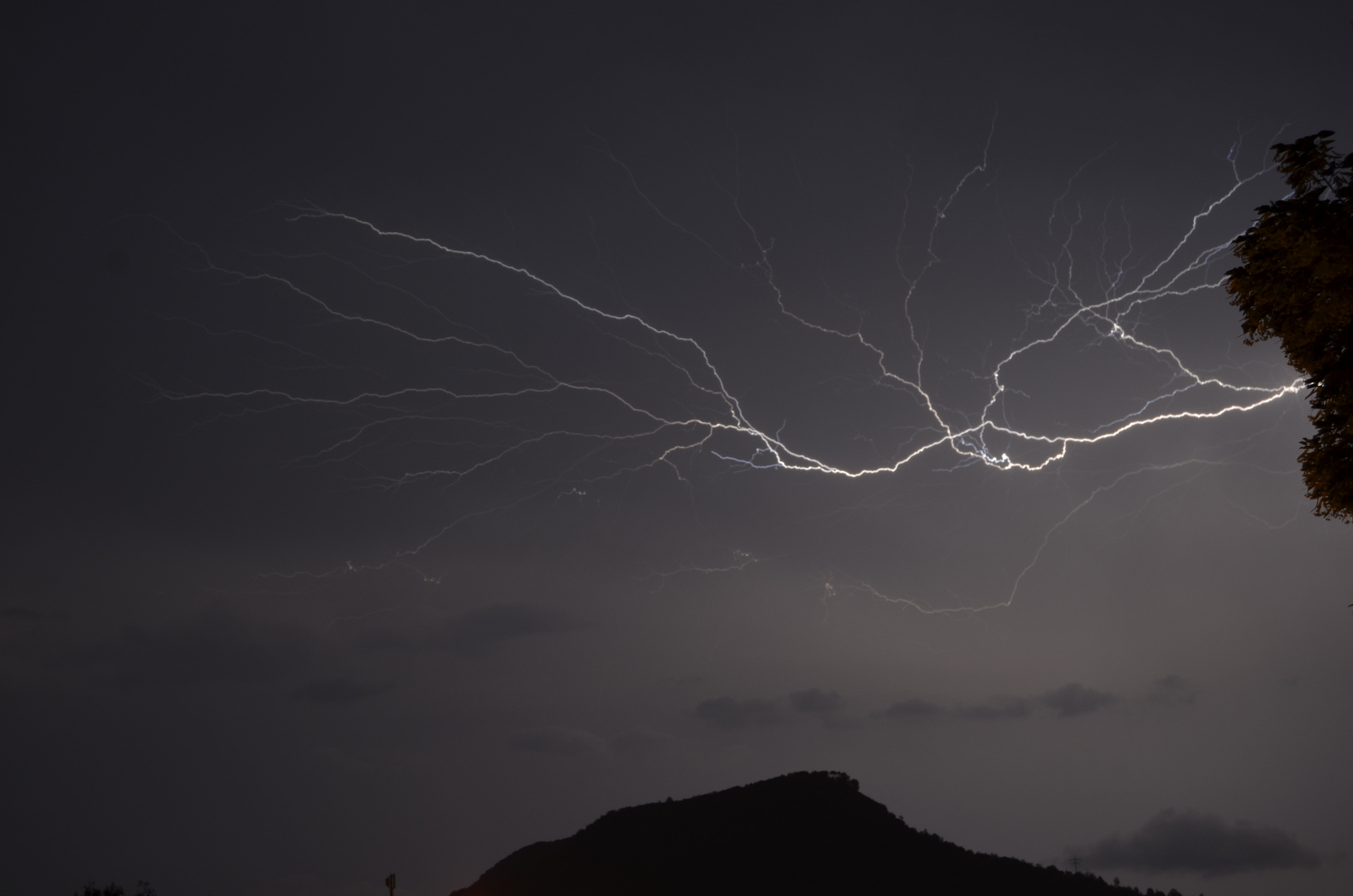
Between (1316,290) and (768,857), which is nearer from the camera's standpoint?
(1316,290)

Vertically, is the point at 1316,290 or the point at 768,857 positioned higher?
the point at 1316,290

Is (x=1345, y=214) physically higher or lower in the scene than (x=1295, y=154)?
lower

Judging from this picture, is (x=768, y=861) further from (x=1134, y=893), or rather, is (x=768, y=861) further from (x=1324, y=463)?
(x=1324, y=463)

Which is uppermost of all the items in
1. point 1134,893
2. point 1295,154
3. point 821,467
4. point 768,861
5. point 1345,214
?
point 821,467

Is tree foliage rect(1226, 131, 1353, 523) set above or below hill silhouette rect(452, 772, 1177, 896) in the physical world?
above

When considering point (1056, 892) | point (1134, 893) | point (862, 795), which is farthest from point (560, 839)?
point (1134, 893)

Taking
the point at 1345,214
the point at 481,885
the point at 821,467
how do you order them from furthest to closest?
the point at 481,885 < the point at 821,467 < the point at 1345,214
